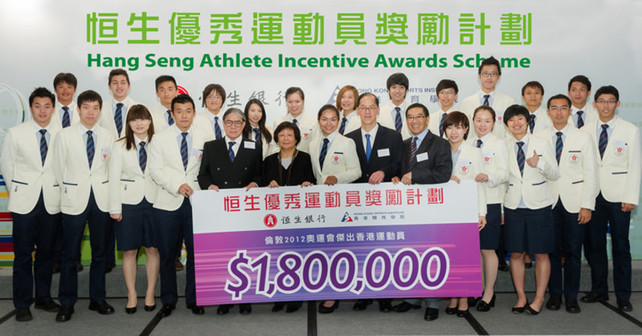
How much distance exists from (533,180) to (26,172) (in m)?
3.50

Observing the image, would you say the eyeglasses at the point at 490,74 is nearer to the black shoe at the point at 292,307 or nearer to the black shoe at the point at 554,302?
the black shoe at the point at 554,302

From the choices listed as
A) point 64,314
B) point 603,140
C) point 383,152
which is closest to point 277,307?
point 383,152

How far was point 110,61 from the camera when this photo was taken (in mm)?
4566

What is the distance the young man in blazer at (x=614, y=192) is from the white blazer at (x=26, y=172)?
12.8ft

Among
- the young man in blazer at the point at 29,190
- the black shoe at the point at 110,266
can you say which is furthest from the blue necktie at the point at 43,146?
the black shoe at the point at 110,266

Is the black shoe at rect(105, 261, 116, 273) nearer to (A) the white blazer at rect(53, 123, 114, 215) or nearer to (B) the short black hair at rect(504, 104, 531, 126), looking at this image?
(A) the white blazer at rect(53, 123, 114, 215)

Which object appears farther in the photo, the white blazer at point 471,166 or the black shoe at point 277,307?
the black shoe at point 277,307

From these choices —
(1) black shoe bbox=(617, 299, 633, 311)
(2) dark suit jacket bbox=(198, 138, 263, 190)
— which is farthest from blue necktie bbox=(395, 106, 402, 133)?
(1) black shoe bbox=(617, 299, 633, 311)

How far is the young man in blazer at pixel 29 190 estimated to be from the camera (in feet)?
12.2

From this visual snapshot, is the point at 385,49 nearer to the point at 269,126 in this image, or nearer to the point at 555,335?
the point at 269,126

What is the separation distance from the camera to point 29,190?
3.71 metres

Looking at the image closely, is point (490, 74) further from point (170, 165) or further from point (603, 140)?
point (170, 165)

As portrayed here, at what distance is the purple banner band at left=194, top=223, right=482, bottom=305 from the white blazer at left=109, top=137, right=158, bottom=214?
53 cm

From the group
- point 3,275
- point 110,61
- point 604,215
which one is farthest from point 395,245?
point 3,275
